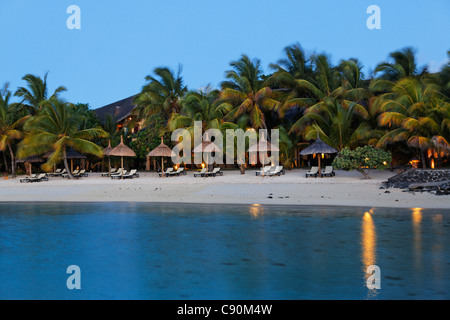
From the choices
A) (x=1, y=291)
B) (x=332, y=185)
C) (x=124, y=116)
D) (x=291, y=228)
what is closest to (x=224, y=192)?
(x=332, y=185)

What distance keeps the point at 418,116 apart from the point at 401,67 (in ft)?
16.3

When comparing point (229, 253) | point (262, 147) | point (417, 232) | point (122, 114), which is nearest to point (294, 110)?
point (262, 147)

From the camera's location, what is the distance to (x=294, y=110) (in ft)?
92.2

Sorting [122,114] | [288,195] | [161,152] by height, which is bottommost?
[288,195]

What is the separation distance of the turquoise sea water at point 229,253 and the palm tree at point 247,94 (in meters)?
12.8

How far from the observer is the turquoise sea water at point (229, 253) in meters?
5.48

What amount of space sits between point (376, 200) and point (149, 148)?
60.2ft

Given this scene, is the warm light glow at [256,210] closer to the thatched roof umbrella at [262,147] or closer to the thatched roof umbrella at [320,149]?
the thatched roof umbrella at [320,149]

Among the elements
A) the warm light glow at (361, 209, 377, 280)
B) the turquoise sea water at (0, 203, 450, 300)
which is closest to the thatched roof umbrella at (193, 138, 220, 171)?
the turquoise sea water at (0, 203, 450, 300)

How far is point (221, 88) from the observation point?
26109mm

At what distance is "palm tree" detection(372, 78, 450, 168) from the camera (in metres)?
18.2

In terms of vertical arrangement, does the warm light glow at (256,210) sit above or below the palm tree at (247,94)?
below

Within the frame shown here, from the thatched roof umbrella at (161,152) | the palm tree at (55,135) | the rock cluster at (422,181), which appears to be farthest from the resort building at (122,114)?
the rock cluster at (422,181)

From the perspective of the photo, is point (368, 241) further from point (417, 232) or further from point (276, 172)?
point (276, 172)
